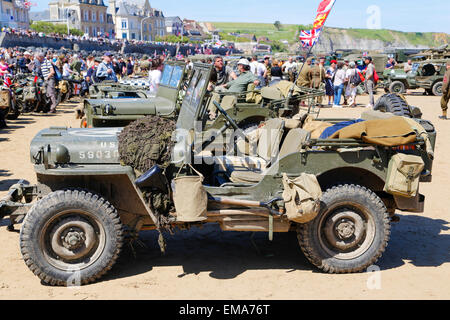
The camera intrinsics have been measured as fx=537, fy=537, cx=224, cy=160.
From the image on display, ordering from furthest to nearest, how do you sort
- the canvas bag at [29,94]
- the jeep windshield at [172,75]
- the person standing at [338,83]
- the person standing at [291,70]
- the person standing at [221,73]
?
the person standing at [291,70]
the person standing at [338,83]
the canvas bag at [29,94]
the person standing at [221,73]
the jeep windshield at [172,75]

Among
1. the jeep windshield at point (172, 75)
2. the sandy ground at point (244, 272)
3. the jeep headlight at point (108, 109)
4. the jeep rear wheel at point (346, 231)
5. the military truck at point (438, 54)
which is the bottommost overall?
the sandy ground at point (244, 272)

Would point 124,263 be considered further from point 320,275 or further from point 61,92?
point 61,92

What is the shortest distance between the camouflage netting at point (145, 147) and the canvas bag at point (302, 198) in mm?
1115

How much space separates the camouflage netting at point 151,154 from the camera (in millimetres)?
4758

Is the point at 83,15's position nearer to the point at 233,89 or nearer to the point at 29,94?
the point at 29,94

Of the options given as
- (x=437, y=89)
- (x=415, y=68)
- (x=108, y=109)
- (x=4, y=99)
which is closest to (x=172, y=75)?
(x=108, y=109)

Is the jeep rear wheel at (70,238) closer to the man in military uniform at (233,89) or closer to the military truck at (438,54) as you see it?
the man in military uniform at (233,89)

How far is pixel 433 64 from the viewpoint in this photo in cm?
2370

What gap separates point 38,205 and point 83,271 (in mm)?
689

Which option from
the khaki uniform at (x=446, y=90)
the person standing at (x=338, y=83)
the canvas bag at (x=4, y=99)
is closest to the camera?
the canvas bag at (x=4, y=99)

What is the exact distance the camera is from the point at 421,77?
23.9 meters

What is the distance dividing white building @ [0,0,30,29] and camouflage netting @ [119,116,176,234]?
90452mm

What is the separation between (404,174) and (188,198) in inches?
77.5

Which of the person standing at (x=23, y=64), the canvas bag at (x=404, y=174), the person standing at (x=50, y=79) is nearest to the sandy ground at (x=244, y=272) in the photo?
the canvas bag at (x=404, y=174)
